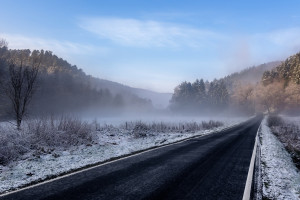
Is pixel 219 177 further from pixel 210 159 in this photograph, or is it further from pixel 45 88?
pixel 45 88

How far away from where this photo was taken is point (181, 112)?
433 feet

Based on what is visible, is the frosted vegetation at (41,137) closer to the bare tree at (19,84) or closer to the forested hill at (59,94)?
the bare tree at (19,84)

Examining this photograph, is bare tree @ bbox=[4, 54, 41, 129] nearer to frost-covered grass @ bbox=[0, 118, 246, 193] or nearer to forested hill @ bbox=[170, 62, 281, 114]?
frost-covered grass @ bbox=[0, 118, 246, 193]

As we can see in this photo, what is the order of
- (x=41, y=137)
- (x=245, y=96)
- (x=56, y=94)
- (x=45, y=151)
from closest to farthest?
(x=45, y=151)
(x=41, y=137)
(x=56, y=94)
(x=245, y=96)

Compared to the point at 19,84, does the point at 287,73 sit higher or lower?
higher

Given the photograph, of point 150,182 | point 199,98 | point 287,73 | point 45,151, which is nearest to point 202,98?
point 199,98

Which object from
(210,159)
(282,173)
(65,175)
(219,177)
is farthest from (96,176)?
(282,173)

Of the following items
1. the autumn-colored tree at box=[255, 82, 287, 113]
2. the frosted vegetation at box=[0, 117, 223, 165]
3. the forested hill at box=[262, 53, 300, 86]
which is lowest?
the frosted vegetation at box=[0, 117, 223, 165]

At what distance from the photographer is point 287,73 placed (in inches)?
3890

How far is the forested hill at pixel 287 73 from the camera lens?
8438 centimetres

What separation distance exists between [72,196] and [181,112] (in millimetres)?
128497

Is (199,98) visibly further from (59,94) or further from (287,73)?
(59,94)

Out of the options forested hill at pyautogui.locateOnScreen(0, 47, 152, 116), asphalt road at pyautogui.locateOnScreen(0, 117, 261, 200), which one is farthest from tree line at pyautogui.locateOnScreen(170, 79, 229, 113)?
asphalt road at pyautogui.locateOnScreen(0, 117, 261, 200)

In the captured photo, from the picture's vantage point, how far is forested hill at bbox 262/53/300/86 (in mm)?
84375
